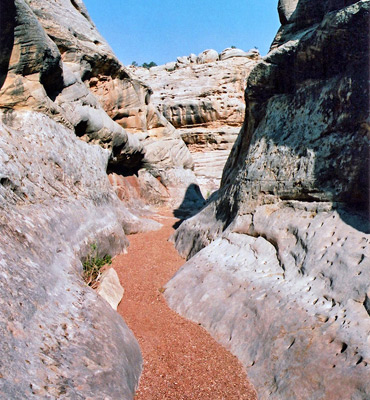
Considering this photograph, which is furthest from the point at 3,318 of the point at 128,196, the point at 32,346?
the point at 128,196

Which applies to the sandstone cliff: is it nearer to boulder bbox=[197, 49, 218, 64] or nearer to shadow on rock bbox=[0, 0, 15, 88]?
shadow on rock bbox=[0, 0, 15, 88]

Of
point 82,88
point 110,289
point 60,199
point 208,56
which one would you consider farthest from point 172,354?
point 208,56

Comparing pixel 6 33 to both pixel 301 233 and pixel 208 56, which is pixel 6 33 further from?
pixel 208 56

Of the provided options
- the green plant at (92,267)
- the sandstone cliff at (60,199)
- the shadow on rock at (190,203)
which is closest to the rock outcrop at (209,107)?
the shadow on rock at (190,203)

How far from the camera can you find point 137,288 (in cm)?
630

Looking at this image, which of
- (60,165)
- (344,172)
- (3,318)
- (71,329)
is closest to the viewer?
(3,318)

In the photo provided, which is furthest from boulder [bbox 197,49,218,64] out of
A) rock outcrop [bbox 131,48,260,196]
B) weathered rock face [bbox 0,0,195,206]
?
weathered rock face [bbox 0,0,195,206]

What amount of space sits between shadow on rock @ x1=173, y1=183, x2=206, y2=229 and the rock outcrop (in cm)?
563

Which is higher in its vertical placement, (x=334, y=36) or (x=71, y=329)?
(x=334, y=36)

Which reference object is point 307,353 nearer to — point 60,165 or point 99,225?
point 99,225

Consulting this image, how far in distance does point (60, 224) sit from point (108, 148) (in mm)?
7194

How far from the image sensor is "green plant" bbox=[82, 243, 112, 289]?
220 inches

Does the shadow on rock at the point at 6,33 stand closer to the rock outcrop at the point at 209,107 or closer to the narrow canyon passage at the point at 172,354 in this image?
the narrow canyon passage at the point at 172,354

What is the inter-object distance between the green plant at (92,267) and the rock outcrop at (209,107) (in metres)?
17.5
